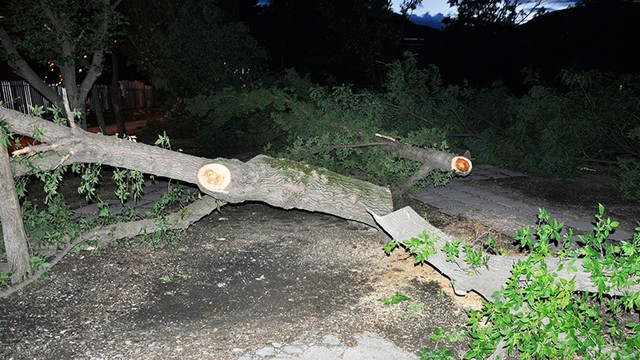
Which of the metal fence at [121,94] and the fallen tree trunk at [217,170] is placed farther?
the metal fence at [121,94]

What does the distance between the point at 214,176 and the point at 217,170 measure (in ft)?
0.19

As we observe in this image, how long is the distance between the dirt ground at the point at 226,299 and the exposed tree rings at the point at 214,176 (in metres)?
0.88

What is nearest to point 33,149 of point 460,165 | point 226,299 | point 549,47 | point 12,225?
point 12,225

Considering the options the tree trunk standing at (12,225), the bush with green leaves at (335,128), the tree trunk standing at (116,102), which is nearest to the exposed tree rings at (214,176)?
the tree trunk standing at (12,225)

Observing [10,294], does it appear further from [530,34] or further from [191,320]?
[530,34]

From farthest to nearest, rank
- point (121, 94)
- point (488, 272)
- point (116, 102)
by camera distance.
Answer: point (121, 94) → point (116, 102) → point (488, 272)

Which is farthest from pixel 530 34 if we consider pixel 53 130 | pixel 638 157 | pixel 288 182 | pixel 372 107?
pixel 53 130

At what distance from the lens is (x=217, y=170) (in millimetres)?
3785

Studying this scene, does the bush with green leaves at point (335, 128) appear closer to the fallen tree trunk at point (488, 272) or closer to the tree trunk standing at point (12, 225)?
the fallen tree trunk at point (488, 272)

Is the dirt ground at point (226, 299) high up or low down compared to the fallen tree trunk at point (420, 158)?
down

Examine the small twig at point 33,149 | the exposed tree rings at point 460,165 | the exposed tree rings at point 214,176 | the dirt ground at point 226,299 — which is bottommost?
the dirt ground at point 226,299

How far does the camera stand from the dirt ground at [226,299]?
9.95ft

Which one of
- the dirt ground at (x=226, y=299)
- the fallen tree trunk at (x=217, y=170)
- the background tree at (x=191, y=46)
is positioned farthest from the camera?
the background tree at (x=191, y=46)

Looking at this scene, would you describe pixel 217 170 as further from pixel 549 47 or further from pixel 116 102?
pixel 549 47
